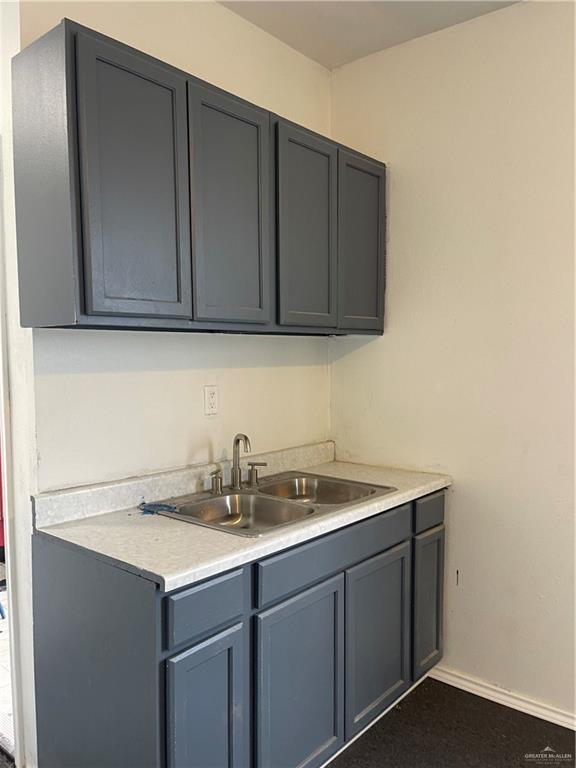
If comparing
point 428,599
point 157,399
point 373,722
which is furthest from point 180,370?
point 373,722

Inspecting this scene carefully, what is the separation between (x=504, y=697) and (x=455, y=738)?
37cm

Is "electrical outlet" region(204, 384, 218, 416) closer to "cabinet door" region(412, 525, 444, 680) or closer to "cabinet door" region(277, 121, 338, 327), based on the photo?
"cabinet door" region(277, 121, 338, 327)

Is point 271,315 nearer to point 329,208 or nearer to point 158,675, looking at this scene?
point 329,208

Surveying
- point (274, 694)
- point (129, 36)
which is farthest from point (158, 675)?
point (129, 36)

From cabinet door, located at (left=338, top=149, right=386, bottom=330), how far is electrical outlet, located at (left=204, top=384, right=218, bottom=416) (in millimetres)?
592

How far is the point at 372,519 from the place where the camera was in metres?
2.21

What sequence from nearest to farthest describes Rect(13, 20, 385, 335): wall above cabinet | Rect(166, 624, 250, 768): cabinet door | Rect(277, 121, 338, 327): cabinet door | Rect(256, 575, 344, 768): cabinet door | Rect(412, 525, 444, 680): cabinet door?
Rect(166, 624, 250, 768): cabinet door, Rect(13, 20, 385, 335): wall above cabinet, Rect(256, 575, 344, 768): cabinet door, Rect(277, 121, 338, 327): cabinet door, Rect(412, 525, 444, 680): cabinet door

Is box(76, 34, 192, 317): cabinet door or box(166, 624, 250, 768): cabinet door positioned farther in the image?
box(76, 34, 192, 317): cabinet door

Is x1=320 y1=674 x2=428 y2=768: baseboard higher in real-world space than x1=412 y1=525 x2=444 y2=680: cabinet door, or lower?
lower

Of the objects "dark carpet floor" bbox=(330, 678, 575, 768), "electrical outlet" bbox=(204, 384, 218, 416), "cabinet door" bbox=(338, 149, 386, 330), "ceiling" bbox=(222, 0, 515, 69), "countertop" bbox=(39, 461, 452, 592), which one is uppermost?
"ceiling" bbox=(222, 0, 515, 69)

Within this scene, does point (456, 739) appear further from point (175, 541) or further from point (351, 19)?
point (351, 19)

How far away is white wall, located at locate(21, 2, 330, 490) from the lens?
1.93 m

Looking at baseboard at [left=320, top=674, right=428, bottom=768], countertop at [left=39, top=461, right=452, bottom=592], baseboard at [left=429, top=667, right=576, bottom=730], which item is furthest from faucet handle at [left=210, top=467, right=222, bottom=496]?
baseboard at [left=429, top=667, right=576, bottom=730]

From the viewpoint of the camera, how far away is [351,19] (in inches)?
98.4
